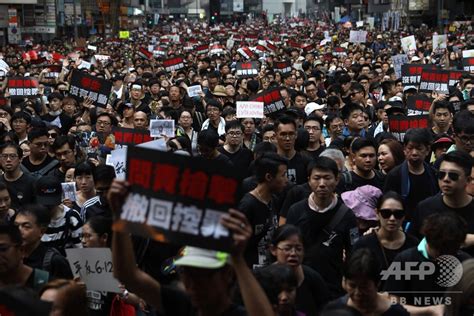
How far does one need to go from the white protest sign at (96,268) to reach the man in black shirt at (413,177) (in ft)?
9.19

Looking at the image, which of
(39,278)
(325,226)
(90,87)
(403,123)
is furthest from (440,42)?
(39,278)

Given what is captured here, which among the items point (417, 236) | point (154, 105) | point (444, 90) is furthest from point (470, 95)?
point (417, 236)

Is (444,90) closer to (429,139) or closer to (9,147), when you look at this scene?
(429,139)

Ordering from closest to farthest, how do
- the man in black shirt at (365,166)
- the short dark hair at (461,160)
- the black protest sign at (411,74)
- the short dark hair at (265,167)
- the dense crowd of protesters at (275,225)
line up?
the dense crowd of protesters at (275,225) < the short dark hair at (461,160) < the short dark hair at (265,167) < the man in black shirt at (365,166) < the black protest sign at (411,74)

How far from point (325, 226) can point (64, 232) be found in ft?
6.40

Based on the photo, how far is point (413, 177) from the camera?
754 cm

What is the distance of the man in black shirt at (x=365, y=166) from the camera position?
798cm

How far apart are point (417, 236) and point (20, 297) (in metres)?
3.64

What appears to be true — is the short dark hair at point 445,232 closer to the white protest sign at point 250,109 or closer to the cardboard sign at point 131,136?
the cardboard sign at point 131,136

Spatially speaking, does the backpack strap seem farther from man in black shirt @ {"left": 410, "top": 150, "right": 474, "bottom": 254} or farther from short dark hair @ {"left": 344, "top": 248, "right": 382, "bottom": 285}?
man in black shirt @ {"left": 410, "top": 150, "right": 474, "bottom": 254}

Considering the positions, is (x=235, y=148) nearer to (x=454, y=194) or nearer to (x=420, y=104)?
(x=420, y=104)

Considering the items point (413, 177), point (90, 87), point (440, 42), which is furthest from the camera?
point (440, 42)

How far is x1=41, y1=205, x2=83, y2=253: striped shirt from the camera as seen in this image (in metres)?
6.70

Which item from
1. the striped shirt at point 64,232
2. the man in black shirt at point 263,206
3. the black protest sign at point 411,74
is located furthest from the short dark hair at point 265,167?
the black protest sign at point 411,74
